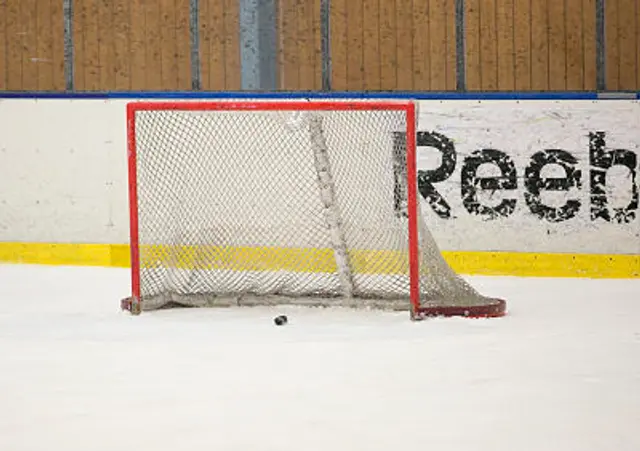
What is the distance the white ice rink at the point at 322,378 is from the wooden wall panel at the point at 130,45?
2.77 metres

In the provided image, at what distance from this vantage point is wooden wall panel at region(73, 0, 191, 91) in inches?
449

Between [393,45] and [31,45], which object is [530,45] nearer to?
[393,45]

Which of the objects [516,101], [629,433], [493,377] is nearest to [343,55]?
[516,101]

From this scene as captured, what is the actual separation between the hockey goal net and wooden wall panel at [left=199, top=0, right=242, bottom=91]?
2032 mm

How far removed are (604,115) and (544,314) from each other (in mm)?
2132

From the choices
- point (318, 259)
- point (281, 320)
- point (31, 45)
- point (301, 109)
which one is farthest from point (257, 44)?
point (281, 320)

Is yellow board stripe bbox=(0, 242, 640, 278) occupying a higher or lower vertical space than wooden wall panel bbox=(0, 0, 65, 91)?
lower

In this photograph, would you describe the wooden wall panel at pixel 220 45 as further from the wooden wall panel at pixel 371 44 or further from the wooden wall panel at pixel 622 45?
the wooden wall panel at pixel 622 45

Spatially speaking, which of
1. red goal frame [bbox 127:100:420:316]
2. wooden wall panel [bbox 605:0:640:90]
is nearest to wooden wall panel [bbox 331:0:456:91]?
wooden wall panel [bbox 605:0:640:90]

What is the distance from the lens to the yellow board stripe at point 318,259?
8.67m

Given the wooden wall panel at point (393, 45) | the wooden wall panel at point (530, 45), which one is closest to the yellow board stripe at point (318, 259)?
the wooden wall panel at point (530, 45)

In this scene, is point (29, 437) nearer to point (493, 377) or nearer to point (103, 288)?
point (493, 377)

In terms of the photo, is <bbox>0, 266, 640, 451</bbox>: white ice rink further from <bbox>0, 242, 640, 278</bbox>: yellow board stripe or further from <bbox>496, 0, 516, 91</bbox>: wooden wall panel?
<bbox>496, 0, 516, 91</bbox>: wooden wall panel

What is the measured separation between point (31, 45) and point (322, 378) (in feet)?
20.7
